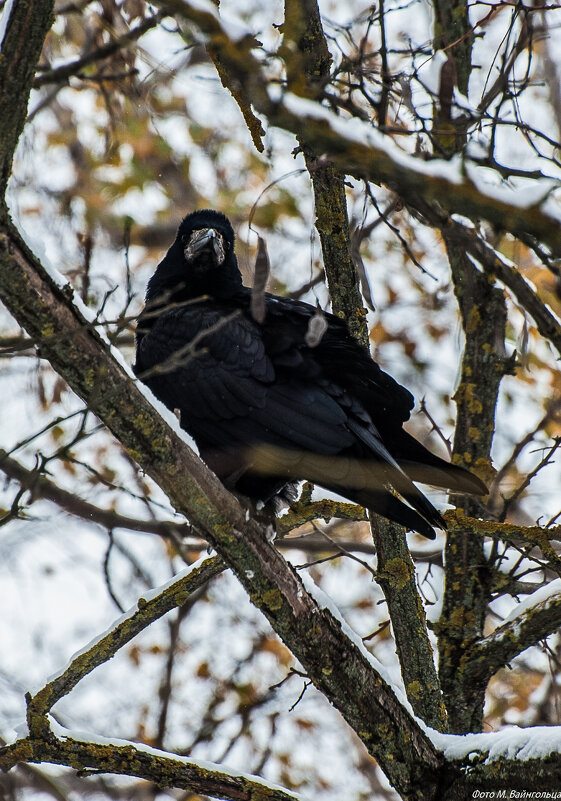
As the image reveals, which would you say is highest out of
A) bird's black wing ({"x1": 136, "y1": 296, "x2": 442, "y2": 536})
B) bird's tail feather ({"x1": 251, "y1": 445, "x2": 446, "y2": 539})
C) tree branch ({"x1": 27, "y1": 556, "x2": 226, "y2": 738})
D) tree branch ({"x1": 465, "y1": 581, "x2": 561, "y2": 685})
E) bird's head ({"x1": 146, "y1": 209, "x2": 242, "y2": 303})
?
bird's head ({"x1": 146, "y1": 209, "x2": 242, "y2": 303})

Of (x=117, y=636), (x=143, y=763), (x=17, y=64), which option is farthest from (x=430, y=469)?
(x=17, y=64)

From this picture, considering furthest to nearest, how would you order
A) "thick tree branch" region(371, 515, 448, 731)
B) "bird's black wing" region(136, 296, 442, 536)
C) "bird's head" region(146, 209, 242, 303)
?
"bird's head" region(146, 209, 242, 303) → "thick tree branch" region(371, 515, 448, 731) → "bird's black wing" region(136, 296, 442, 536)

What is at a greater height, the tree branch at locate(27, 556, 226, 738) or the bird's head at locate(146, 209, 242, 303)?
the bird's head at locate(146, 209, 242, 303)

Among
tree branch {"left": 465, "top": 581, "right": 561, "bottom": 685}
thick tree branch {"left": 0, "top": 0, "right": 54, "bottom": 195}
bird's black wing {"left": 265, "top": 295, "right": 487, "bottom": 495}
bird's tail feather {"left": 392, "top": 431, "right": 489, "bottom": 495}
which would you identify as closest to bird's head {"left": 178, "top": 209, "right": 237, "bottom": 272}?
bird's black wing {"left": 265, "top": 295, "right": 487, "bottom": 495}

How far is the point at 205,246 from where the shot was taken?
419 cm

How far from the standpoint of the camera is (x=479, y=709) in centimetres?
367

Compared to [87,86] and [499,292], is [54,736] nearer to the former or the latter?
[499,292]

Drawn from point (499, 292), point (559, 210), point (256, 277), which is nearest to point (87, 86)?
point (499, 292)

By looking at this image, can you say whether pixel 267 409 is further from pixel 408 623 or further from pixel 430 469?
pixel 408 623

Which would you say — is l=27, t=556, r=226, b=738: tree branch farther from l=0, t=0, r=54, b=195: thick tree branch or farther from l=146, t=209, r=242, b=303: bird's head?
l=0, t=0, r=54, b=195: thick tree branch

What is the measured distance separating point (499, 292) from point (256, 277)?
101 inches

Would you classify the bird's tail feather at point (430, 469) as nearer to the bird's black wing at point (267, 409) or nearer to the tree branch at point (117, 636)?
the bird's black wing at point (267, 409)

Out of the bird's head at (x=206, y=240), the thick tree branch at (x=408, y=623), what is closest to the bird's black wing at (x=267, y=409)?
the thick tree branch at (x=408, y=623)

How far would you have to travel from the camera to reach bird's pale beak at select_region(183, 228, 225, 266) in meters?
4.19
